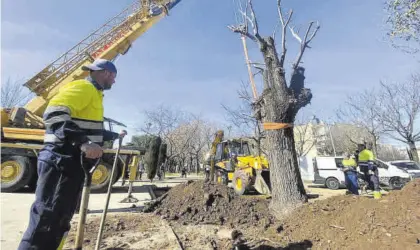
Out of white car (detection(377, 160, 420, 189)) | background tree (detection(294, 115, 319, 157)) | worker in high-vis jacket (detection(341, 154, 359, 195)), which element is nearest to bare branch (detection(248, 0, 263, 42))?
worker in high-vis jacket (detection(341, 154, 359, 195))

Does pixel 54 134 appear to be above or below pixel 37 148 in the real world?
below

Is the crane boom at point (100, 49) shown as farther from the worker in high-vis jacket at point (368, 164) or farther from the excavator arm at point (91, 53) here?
the worker in high-vis jacket at point (368, 164)

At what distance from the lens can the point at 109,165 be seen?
9.29m

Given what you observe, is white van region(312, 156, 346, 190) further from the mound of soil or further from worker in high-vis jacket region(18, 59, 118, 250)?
worker in high-vis jacket region(18, 59, 118, 250)

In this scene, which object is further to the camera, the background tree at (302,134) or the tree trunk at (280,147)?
the background tree at (302,134)

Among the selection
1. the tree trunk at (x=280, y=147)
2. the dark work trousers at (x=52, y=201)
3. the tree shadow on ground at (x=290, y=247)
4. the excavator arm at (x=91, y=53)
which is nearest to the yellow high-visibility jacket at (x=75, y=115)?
the dark work trousers at (x=52, y=201)

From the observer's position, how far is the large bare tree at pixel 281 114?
4766mm

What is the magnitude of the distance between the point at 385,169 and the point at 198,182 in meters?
13.3

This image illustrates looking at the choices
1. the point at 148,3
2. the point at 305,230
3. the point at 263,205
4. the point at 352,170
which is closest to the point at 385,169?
the point at 352,170

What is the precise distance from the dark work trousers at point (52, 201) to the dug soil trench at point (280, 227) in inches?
51.6

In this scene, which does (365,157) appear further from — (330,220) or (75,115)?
(75,115)

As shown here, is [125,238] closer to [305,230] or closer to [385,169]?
[305,230]

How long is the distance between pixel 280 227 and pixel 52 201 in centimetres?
305

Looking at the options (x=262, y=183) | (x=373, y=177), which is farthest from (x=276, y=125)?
(x=373, y=177)
